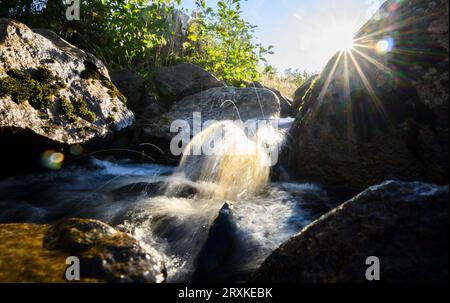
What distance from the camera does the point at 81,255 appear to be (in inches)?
96.7

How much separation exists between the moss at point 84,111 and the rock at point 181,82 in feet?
9.48

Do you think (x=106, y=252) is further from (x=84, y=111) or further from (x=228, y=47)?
(x=228, y=47)

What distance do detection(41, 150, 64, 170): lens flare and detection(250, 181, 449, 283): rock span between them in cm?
382

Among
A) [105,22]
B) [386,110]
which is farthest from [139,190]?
[105,22]

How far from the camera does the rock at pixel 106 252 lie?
7.54ft

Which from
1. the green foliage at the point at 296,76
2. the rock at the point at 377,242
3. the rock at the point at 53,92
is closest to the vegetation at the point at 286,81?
the green foliage at the point at 296,76

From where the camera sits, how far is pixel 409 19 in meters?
3.61

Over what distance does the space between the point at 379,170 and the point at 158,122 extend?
4544mm

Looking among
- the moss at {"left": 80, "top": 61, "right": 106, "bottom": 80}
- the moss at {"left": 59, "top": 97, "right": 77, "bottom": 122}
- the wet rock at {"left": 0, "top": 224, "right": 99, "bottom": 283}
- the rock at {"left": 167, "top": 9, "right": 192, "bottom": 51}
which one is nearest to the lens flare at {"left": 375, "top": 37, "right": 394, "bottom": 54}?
the wet rock at {"left": 0, "top": 224, "right": 99, "bottom": 283}

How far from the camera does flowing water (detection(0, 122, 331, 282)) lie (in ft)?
10.5

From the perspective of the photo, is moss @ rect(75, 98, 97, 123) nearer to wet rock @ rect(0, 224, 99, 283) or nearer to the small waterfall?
the small waterfall

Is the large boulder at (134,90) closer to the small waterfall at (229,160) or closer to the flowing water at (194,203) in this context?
the small waterfall at (229,160)
